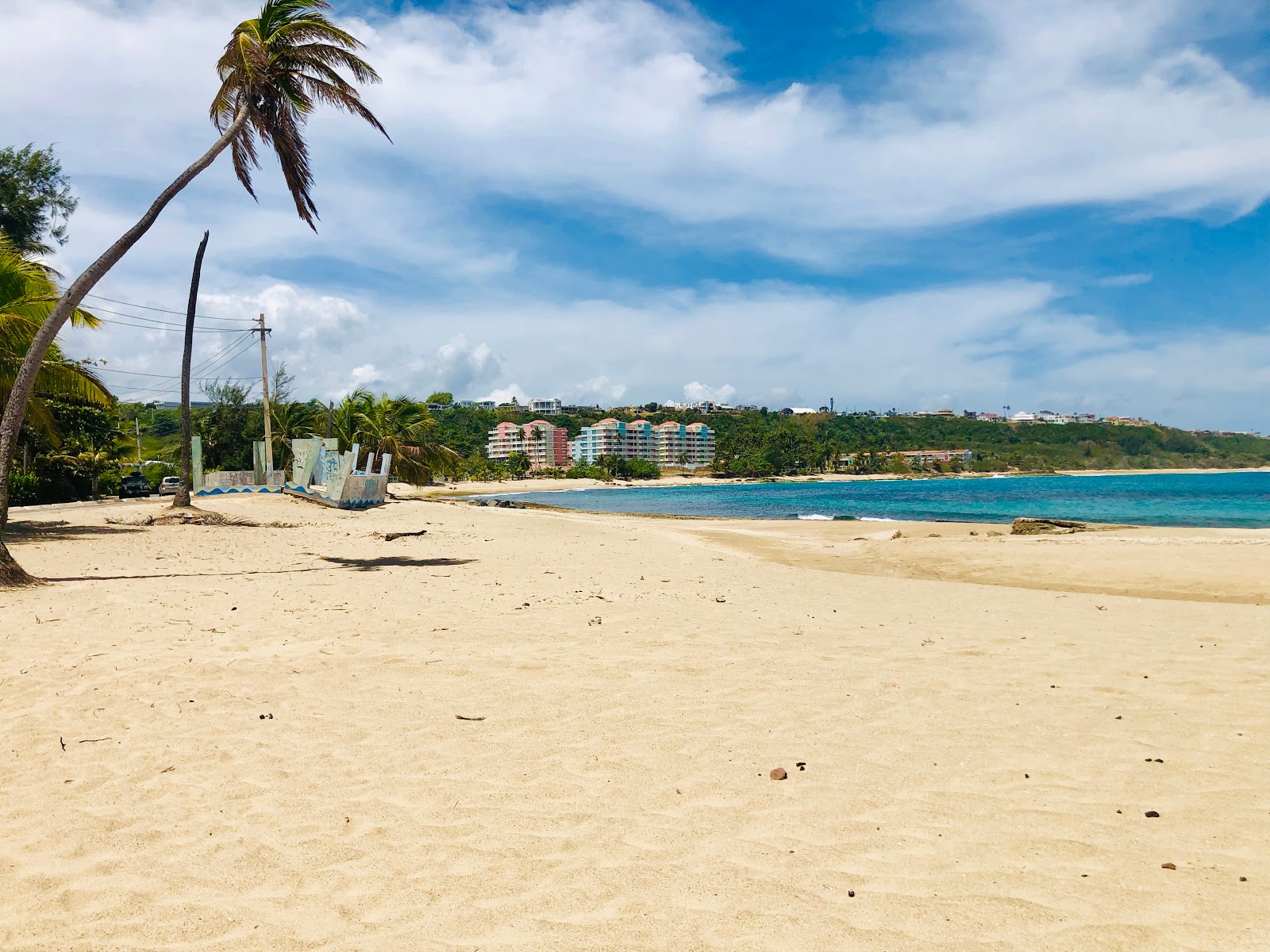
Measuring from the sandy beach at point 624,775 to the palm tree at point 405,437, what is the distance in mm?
32815

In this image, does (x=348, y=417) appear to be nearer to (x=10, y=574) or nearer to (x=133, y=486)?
(x=133, y=486)

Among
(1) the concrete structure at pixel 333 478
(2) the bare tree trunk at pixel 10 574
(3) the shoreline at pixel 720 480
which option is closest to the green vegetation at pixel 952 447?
(3) the shoreline at pixel 720 480

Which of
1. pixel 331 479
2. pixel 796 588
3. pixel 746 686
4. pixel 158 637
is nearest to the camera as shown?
pixel 746 686

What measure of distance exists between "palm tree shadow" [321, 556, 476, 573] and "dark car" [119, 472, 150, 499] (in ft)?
104

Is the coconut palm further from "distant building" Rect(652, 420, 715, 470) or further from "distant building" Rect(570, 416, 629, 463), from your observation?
"distant building" Rect(652, 420, 715, 470)

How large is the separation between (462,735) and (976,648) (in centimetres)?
461

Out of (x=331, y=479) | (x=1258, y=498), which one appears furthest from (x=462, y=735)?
(x=1258, y=498)

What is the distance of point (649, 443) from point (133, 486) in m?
152

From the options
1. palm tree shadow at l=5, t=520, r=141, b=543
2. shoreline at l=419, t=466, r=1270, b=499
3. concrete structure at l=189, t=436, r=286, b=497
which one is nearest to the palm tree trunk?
palm tree shadow at l=5, t=520, r=141, b=543

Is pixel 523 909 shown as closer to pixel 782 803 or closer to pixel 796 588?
pixel 782 803

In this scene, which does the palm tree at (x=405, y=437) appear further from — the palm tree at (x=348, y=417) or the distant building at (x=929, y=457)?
the distant building at (x=929, y=457)

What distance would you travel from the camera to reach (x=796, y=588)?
1055 centimetres

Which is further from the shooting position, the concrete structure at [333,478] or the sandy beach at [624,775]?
the concrete structure at [333,478]

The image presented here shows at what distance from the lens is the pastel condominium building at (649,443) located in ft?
580
